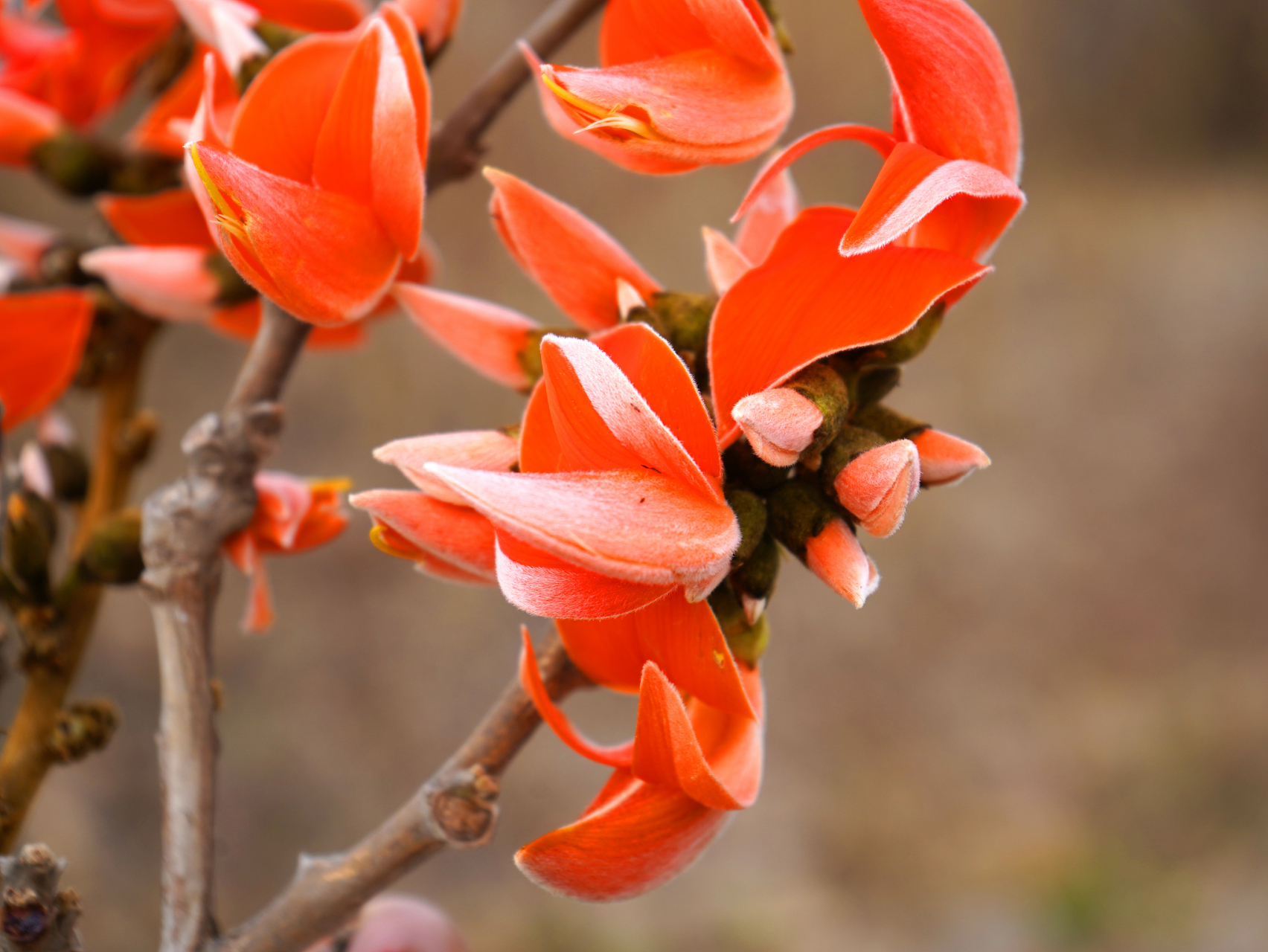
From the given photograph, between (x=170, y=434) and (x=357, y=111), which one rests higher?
(x=357, y=111)

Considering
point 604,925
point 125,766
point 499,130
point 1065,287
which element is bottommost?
point 604,925

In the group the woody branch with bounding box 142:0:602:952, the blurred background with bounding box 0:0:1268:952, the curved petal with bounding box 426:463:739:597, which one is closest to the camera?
the curved petal with bounding box 426:463:739:597

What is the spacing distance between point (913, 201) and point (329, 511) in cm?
20

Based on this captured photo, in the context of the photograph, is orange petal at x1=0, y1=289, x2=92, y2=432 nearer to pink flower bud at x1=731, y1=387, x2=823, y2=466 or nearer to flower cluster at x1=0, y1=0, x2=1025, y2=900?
flower cluster at x1=0, y1=0, x2=1025, y2=900

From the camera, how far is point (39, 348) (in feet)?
1.12

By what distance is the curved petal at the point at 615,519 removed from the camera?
0.51 ft

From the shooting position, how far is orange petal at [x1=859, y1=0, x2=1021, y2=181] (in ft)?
0.65

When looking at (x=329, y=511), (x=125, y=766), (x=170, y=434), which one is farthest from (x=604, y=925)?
(x=329, y=511)

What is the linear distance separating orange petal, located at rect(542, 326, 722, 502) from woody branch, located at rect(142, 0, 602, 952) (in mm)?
89

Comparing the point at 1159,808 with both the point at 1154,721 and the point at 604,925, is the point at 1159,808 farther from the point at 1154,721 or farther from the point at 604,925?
the point at 604,925

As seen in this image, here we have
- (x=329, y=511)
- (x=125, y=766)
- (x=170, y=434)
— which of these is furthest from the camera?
(x=170, y=434)

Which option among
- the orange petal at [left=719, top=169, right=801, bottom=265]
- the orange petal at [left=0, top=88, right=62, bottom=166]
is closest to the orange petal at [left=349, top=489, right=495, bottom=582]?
the orange petal at [left=719, top=169, right=801, bottom=265]

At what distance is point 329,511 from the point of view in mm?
304

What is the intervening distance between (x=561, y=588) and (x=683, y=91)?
11 centimetres
